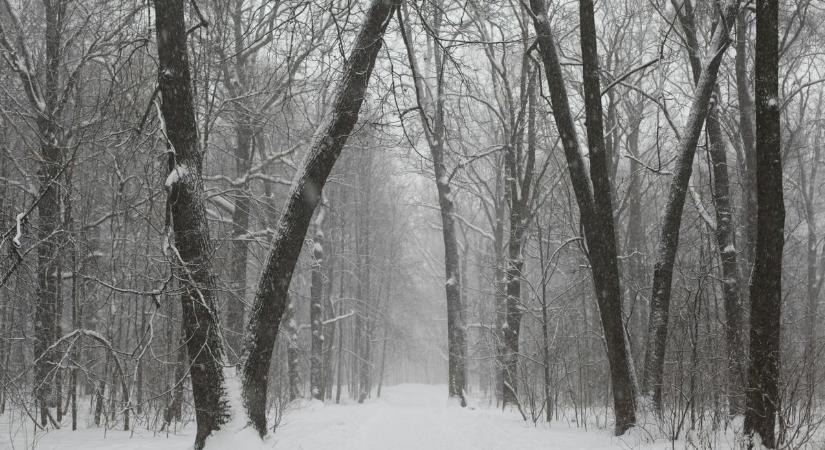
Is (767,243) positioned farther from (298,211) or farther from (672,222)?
(298,211)

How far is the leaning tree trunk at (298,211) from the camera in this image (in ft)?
18.9

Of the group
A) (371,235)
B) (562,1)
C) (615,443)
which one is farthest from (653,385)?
(371,235)

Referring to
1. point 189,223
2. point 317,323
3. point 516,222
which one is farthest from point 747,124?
point 317,323

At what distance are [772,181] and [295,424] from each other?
8.40 metres

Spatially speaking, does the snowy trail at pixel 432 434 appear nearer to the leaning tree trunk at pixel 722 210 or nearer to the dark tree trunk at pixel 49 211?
the leaning tree trunk at pixel 722 210

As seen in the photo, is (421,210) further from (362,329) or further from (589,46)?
(589,46)

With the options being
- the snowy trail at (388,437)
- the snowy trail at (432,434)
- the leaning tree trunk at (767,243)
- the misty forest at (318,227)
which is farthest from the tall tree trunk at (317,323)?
the leaning tree trunk at (767,243)

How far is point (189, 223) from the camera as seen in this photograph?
561 cm

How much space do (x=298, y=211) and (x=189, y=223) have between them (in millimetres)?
1149

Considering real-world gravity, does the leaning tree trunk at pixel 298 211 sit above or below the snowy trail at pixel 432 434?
above

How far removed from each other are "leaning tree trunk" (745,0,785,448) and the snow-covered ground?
820mm

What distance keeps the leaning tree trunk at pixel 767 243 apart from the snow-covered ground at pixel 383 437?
820 millimetres

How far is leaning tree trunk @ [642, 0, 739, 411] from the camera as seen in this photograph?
705cm

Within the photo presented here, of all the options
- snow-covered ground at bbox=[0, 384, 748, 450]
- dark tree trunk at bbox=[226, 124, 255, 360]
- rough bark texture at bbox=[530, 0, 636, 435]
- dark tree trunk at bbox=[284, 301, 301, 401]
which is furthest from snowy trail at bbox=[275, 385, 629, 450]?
dark tree trunk at bbox=[284, 301, 301, 401]
